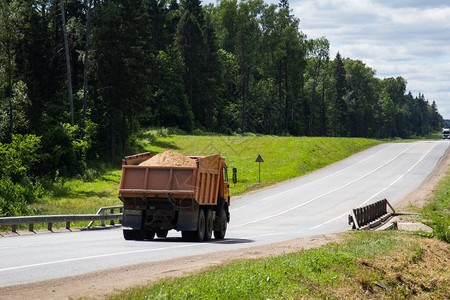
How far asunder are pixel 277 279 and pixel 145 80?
46.7 metres

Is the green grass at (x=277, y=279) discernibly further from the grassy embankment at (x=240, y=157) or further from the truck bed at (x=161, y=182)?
the grassy embankment at (x=240, y=157)

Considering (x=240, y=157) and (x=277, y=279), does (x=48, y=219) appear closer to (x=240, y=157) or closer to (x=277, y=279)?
(x=277, y=279)

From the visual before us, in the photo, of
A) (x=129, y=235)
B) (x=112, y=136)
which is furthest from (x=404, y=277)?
(x=112, y=136)

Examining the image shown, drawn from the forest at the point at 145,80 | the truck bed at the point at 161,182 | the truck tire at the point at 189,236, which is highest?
the forest at the point at 145,80

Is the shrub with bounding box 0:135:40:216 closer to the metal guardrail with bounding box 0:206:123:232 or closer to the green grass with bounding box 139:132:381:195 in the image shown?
the metal guardrail with bounding box 0:206:123:232

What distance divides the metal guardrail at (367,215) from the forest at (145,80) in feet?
56.9

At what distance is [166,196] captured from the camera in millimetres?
17562

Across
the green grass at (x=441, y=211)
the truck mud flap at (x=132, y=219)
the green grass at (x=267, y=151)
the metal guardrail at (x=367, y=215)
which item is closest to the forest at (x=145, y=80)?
the green grass at (x=267, y=151)

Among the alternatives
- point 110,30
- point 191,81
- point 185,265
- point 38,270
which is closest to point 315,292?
point 185,265

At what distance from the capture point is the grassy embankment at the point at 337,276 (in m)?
9.96

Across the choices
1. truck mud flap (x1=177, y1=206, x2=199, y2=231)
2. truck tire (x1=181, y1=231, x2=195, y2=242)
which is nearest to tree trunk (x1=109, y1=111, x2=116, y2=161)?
truck tire (x1=181, y1=231, x2=195, y2=242)

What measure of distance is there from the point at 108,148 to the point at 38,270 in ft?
154

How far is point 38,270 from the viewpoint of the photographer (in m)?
11.4

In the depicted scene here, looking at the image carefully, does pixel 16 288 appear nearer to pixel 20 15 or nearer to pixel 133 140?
pixel 20 15
